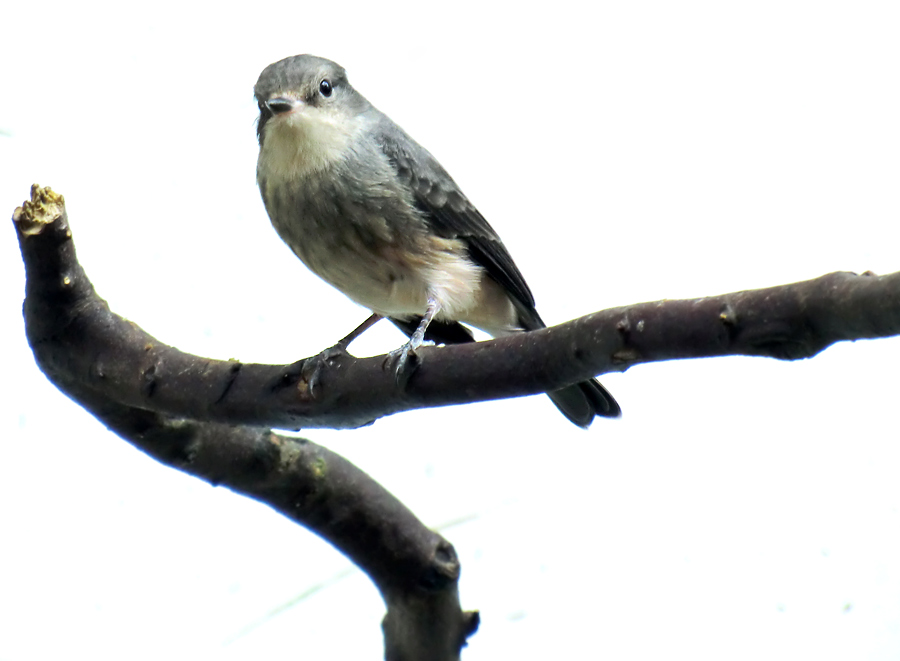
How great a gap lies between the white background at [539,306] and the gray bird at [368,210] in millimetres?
961

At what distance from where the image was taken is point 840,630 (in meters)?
2.92

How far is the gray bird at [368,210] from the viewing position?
2.09 meters

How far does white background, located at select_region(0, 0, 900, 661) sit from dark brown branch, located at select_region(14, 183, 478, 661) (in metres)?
0.87

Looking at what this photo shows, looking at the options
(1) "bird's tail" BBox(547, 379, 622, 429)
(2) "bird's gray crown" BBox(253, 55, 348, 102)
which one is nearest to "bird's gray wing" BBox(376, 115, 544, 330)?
(2) "bird's gray crown" BBox(253, 55, 348, 102)

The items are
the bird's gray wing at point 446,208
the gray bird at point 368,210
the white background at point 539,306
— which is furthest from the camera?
the white background at point 539,306

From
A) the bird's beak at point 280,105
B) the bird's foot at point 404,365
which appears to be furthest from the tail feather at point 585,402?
the bird's beak at point 280,105

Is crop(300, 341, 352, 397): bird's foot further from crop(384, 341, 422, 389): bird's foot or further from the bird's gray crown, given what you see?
the bird's gray crown

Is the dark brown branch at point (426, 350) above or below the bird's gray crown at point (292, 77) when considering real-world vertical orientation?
below

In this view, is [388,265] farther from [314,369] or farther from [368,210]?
[314,369]

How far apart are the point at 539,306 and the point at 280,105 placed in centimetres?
142

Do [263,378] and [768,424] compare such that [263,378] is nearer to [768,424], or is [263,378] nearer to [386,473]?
[386,473]

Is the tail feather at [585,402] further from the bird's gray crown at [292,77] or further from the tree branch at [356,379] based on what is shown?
the bird's gray crown at [292,77]

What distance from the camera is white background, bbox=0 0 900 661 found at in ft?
9.73

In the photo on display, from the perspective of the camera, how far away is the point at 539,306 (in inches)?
129
